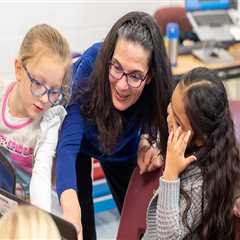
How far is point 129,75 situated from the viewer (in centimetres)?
147

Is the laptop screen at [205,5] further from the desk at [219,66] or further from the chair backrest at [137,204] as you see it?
the chair backrest at [137,204]

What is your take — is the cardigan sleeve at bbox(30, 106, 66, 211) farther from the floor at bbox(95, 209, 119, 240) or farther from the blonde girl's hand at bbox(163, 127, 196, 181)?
the floor at bbox(95, 209, 119, 240)

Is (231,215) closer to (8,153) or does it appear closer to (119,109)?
(119,109)

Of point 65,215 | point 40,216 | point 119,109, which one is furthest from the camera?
point 119,109

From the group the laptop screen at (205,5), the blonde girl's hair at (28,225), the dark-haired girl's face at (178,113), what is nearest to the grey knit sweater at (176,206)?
the dark-haired girl's face at (178,113)

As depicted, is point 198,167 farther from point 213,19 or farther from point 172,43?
point 213,19

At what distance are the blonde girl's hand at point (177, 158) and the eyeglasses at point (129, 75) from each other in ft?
0.68

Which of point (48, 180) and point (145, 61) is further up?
point (145, 61)

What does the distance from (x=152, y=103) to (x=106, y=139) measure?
0.59ft

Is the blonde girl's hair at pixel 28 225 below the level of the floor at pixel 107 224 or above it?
above

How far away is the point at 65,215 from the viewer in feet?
4.45

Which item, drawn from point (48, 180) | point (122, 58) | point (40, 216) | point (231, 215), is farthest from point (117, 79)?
point (40, 216)

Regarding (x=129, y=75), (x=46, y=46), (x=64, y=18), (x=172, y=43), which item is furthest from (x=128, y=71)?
(x=64, y=18)

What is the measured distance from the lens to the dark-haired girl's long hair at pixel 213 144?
4.48 ft
